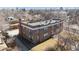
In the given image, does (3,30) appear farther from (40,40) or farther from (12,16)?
(40,40)

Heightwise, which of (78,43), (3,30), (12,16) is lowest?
(78,43)

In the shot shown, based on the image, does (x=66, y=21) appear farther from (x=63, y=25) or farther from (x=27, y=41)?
(x=27, y=41)
